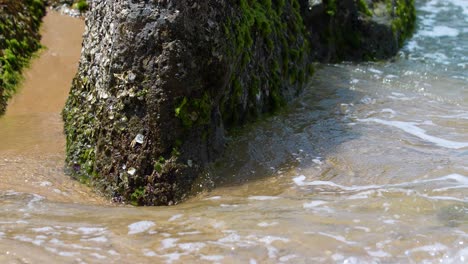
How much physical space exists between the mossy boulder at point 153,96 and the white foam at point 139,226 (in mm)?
683

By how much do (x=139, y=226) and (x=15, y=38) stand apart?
176 inches

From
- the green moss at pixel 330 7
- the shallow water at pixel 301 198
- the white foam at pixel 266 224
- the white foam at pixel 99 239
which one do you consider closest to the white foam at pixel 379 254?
the shallow water at pixel 301 198

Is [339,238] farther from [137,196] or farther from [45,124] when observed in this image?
[45,124]

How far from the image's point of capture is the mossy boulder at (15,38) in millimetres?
7000

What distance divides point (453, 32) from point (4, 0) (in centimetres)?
680

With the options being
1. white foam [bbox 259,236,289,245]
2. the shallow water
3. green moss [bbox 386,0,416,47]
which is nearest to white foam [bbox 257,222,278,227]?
the shallow water

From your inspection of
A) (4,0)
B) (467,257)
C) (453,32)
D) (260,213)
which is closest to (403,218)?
(467,257)

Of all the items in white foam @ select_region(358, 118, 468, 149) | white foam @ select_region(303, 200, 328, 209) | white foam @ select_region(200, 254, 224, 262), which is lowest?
white foam @ select_region(200, 254, 224, 262)

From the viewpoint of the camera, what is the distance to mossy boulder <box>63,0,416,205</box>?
15.7ft

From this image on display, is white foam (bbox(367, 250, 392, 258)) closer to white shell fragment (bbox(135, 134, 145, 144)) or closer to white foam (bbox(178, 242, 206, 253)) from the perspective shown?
white foam (bbox(178, 242, 206, 253))

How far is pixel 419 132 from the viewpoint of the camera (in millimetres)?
5855

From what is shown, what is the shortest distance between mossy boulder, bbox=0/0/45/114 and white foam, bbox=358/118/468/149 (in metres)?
3.74

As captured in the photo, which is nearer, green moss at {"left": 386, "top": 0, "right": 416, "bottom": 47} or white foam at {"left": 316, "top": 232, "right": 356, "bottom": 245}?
white foam at {"left": 316, "top": 232, "right": 356, "bottom": 245}

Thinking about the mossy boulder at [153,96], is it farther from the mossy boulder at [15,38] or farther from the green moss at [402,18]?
A: the green moss at [402,18]
